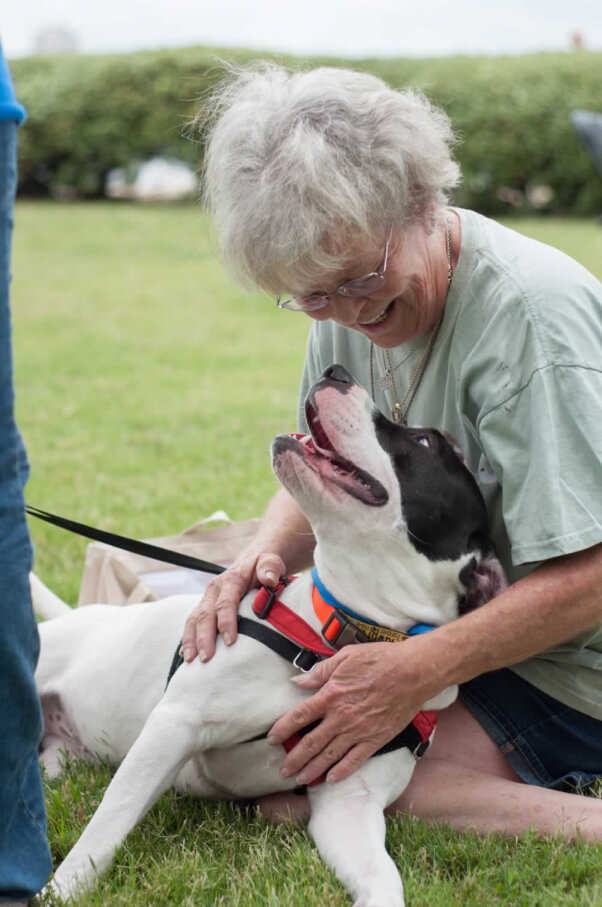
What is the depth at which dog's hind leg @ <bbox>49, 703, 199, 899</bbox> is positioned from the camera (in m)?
2.15

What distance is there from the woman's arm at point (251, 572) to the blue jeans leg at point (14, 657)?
51 centimetres

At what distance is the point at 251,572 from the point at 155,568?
987 mm

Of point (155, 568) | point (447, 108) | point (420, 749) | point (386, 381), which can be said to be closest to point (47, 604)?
point (155, 568)

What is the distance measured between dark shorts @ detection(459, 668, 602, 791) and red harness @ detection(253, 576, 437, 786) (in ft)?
0.82

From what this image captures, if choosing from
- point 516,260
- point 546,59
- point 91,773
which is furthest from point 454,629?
point 546,59

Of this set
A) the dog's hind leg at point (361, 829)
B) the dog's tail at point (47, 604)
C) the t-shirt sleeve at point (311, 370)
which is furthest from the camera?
the dog's tail at point (47, 604)

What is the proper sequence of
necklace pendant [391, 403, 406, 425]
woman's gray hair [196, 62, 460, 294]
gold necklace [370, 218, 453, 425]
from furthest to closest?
necklace pendant [391, 403, 406, 425], gold necklace [370, 218, 453, 425], woman's gray hair [196, 62, 460, 294]

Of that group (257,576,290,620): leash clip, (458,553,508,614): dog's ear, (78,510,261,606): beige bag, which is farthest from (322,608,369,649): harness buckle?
(78,510,261,606): beige bag

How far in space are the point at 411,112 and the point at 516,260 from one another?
1.29 feet

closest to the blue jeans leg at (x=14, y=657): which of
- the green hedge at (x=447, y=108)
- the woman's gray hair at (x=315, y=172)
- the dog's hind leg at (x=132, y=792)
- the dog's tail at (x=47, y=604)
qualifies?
the dog's hind leg at (x=132, y=792)

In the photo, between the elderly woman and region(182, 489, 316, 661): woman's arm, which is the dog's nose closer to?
the elderly woman

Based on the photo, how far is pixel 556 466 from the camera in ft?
7.39

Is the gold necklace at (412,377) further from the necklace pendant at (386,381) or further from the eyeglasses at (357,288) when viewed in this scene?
the eyeglasses at (357,288)

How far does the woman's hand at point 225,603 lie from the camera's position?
Answer: 240cm
